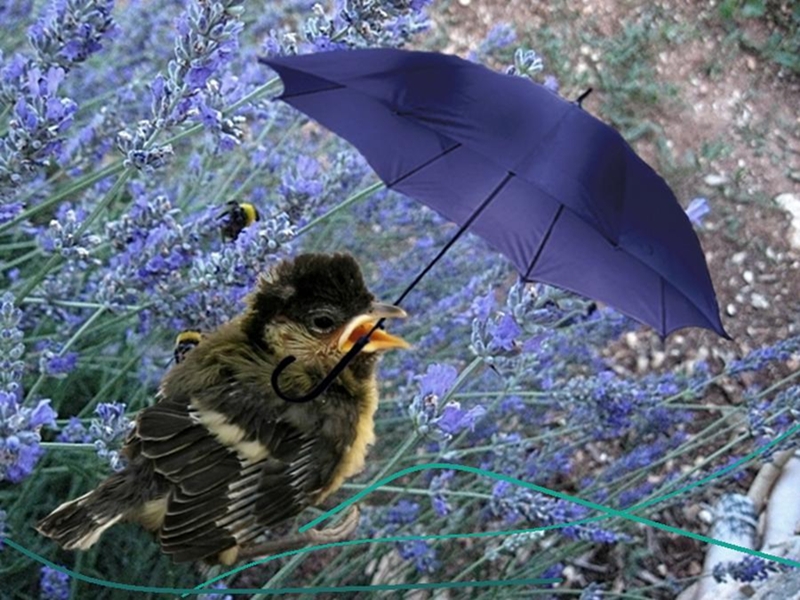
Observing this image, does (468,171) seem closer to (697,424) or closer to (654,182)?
(654,182)

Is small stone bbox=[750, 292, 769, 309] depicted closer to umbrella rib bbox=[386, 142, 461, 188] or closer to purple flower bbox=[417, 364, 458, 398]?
umbrella rib bbox=[386, 142, 461, 188]

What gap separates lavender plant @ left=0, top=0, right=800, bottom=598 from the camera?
1.54m

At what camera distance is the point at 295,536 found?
1.74 meters

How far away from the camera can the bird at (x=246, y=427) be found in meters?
1.52

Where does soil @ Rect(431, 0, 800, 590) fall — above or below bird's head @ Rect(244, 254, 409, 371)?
above

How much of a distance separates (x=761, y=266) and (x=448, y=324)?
70.6 inches

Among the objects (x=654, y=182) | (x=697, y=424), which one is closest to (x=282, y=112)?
(x=654, y=182)

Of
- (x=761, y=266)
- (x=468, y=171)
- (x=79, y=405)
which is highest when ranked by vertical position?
(x=761, y=266)

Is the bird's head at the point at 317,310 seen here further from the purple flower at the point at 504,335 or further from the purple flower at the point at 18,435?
the purple flower at the point at 18,435

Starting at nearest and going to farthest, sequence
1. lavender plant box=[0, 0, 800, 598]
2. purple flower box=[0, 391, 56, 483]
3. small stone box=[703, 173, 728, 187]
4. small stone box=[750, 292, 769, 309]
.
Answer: purple flower box=[0, 391, 56, 483] < lavender plant box=[0, 0, 800, 598] < small stone box=[750, 292, 769, 309] < small stone box=[703, 173, 728, 187]

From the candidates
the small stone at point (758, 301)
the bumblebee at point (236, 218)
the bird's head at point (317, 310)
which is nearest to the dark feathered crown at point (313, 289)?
the bird's head at point (317, 310)

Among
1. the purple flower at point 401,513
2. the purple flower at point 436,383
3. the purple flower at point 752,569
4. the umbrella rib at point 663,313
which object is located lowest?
the purple flower at point 401,513

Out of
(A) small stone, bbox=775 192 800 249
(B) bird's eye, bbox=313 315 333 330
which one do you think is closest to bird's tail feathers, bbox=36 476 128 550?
(B) bird's eye, bbox=313 315 333 330

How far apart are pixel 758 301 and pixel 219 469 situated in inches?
109
